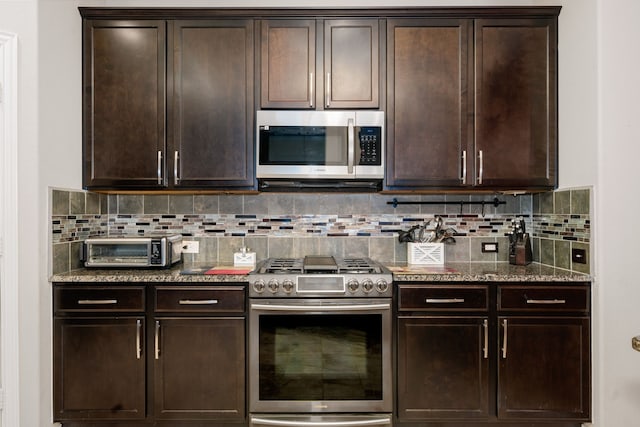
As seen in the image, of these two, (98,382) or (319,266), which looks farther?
(319,266)

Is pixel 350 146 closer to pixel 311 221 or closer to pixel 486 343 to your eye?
pixel 311 221

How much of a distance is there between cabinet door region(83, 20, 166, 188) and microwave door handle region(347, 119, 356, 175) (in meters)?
1.17

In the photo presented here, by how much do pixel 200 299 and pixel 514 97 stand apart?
7.45 feet

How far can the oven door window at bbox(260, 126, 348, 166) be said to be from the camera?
7.45 feet

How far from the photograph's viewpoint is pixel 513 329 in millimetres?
2043

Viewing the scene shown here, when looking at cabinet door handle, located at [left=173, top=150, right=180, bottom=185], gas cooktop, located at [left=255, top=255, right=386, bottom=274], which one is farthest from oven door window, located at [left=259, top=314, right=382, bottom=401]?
cabinet door handle, located at [left=173, top=150, right=180, bottom=185]

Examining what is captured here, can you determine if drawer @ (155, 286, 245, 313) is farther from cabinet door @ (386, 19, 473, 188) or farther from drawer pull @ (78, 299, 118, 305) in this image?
cabinet door @ (386, 19, 473, 188)

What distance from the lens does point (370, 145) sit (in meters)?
2.27

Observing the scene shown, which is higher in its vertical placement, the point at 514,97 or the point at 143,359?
the point at 514,97

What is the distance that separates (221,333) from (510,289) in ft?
5.39

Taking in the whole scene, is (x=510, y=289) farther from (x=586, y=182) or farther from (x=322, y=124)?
(x=322, y=124)
